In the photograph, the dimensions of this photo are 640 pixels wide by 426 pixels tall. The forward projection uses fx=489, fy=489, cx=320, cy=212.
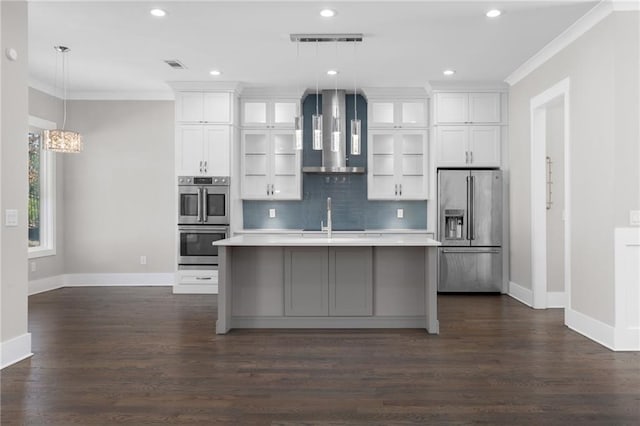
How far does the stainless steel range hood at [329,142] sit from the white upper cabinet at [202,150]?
1149 millimetres

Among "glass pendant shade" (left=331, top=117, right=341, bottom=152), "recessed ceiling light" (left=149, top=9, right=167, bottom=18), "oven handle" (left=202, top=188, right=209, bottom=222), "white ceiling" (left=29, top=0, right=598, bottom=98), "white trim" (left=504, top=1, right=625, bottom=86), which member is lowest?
"oven handle" (left=202, top=188, right=209, bottom=222)

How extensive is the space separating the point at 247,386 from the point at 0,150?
2.41m

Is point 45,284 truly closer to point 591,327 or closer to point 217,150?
point 217,150

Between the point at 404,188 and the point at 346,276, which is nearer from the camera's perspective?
the point at 346,276

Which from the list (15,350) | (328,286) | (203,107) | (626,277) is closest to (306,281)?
(328,286)

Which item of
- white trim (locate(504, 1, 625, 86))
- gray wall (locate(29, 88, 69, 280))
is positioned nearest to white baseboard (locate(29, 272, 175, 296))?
gray wall (locate(29, 88, 69, 280))

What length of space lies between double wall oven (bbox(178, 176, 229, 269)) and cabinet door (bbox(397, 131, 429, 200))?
8.08 ft

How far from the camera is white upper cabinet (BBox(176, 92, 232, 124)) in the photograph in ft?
22.0

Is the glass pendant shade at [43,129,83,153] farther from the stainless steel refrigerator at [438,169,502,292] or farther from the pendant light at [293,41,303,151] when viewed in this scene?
the stainless steel refrigerator at [438,169,502,292]

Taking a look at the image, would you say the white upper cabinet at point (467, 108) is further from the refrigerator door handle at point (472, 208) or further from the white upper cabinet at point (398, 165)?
the refrigerator door handle at point (472, 208)

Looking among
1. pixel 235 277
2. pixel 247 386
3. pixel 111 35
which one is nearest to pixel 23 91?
pixel 111 35

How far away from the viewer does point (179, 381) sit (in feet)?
10.6

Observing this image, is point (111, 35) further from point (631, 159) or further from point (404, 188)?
point (631, 159)

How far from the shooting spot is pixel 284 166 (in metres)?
7.01
